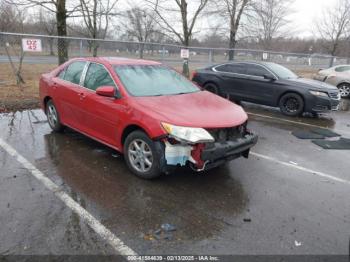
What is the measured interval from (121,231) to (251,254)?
1307 mm

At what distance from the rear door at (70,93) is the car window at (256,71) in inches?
236

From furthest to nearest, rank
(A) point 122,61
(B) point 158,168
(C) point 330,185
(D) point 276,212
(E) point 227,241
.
Result: (A) point 122,61 → (C) point 330,185 → (B) point 158,168 → (D) point 276,212 → (E) point 227,241

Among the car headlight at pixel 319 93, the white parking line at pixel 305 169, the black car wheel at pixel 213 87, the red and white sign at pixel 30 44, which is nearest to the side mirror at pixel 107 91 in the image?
the white parking line at pixel 305 169

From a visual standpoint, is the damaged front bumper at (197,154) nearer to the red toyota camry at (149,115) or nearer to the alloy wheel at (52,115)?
the red toyota camry at (149,115)

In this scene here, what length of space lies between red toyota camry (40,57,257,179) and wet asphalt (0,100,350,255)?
1.31 ft

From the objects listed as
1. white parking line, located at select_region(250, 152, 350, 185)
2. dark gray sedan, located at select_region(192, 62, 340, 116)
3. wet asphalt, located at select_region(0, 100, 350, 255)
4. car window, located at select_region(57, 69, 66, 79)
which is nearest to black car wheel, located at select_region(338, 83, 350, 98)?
dark gray sedan, located at select_region(192, 62, 340, 116)

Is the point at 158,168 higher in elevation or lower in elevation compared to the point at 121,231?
higher

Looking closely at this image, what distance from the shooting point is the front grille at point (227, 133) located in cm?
408

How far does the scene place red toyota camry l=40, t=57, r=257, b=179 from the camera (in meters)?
3.92

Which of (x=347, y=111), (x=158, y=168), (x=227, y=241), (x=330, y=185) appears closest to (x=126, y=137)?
(x=158, y=168)

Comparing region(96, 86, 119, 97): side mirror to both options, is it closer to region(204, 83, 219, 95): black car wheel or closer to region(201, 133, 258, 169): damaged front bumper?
region(201, 133, 258, 169): damaged front bumper

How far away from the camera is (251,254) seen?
290 centimetres

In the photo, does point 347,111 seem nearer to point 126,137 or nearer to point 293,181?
point 293,181

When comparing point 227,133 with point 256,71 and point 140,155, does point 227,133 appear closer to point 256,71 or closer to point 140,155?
point 140,155
